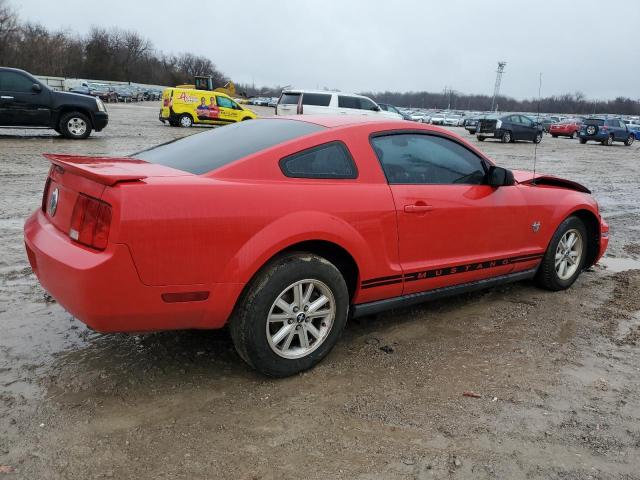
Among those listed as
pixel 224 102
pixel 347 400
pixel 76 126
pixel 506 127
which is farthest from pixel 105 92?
pixel 347 400

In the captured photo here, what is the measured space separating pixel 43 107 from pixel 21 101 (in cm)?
52

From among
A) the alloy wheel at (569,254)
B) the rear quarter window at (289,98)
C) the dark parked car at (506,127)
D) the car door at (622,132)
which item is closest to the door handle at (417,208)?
the alloy wheel at (569,254)

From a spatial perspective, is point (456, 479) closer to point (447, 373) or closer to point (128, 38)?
point (447, 373)

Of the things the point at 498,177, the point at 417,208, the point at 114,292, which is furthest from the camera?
the point at 498,177

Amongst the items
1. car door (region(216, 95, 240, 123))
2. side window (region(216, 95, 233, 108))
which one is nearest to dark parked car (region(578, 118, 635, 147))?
car door (region(216, 95, 240, 123))

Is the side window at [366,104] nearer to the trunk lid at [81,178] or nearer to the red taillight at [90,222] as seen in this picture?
the trunk lid at [81,178]

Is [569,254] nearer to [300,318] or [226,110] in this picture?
[300,318]

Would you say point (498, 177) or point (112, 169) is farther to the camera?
point (498, 177)

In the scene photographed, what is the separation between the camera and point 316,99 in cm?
2075

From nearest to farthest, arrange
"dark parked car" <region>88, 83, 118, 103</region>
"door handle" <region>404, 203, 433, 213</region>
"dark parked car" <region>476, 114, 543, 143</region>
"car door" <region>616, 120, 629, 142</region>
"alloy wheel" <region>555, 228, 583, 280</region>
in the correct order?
"door handle" <region>404, 203, 433, 213</region> → "alloy wheel" <region>555, 228, 583, 280</region> → "dark parked car" <region>476, 114, 543, 143</region> → "car door" <region>616, 120, 629, 142</region> → "dark parked car" <region>88, 83, 118, 103</region>

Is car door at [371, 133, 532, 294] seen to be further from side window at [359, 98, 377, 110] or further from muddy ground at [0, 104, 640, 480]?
side window at [359, 98, 377, 110]

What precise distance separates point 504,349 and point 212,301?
2033mm

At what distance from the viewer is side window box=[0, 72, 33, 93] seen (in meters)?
13.3

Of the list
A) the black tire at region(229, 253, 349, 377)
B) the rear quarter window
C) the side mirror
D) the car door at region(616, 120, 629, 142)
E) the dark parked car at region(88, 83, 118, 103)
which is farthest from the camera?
the dark parked car at region(88, 83, 118, 103)
